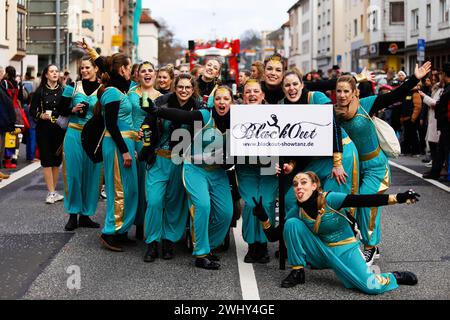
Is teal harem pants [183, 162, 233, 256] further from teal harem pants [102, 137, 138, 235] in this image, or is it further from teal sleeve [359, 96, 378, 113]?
teal sleeve [359, 96, 378, 113]

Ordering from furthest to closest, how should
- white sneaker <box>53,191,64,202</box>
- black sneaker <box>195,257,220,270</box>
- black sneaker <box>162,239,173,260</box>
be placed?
1. white sneaker <box>53,191,64,202</box>
2. black sneaker <box>162,239,173,260</box>
3. black sneaker <box>195,257,220,270</box>

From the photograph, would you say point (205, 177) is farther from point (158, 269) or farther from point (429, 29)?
point (429, 29)

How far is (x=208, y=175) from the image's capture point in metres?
7.73

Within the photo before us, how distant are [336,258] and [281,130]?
1297 mm

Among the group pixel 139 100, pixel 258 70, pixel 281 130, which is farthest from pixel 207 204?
pixel 258 70

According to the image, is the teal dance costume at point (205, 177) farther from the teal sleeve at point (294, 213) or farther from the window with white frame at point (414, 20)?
the window with white frame at point (414, 20)

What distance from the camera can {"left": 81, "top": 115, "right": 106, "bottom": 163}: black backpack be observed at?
8773 mm

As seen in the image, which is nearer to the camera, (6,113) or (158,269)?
(158,269)

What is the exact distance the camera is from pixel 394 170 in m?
16.9

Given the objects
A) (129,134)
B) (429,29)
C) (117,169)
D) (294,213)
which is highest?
(429,29)

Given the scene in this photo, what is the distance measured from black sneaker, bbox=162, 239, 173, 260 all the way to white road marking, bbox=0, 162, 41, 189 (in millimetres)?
6539

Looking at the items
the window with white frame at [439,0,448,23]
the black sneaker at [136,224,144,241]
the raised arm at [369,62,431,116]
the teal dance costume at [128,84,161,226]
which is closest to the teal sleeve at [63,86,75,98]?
the teal dance costume at [128,84,161,226]

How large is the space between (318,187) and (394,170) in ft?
34.7
